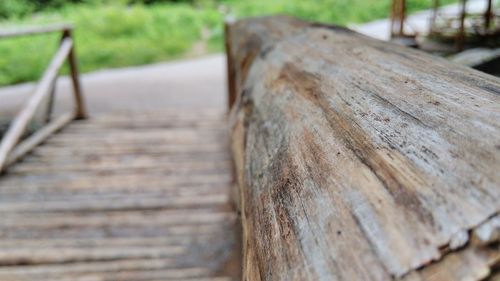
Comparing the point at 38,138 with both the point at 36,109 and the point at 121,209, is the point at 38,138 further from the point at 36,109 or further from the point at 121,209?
the point at 121,209

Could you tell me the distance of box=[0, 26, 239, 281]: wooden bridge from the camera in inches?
103

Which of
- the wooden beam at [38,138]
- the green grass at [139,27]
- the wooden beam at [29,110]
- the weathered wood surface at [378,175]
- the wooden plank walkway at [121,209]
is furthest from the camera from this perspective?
the green grass at [139,27]

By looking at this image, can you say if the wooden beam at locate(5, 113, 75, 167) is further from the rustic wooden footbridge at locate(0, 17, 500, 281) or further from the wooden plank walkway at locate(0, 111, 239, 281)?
the rustic wooden footbridge at locate(0, 17, 500, 281)

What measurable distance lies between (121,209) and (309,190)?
2499 mm

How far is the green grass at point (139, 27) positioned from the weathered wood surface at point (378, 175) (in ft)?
29.5

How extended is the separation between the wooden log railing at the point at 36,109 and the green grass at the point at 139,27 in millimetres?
4392

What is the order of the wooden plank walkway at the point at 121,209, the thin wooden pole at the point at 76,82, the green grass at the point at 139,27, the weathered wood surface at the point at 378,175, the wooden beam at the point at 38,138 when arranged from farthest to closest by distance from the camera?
the green grass at the point at 139,27 → the thin wooden pole at the point at 76,82 → the wooden beam at the point at 38,138 → the wooden plank walkway at the point at 121,209 → the weathered wood surface at the point at 378,175

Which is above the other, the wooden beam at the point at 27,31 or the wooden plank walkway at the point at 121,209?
the wooden beam at the point at 27,31

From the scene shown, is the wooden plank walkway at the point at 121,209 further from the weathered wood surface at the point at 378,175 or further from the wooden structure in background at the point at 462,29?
the wooden structure in background at the point at 462,29

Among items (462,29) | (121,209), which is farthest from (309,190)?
(462,29)

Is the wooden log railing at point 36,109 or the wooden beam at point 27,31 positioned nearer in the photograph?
the wooden log railing at point 36,109

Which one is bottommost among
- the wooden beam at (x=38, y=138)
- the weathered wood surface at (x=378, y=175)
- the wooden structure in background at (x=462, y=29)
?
the wooden beam at (x=38, y=138)

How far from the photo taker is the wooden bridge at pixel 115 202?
8.59ft

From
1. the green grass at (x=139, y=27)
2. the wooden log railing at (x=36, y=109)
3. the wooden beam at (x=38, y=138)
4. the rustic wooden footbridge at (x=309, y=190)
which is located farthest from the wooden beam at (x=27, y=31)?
the green grass at (x=139, y=27)
